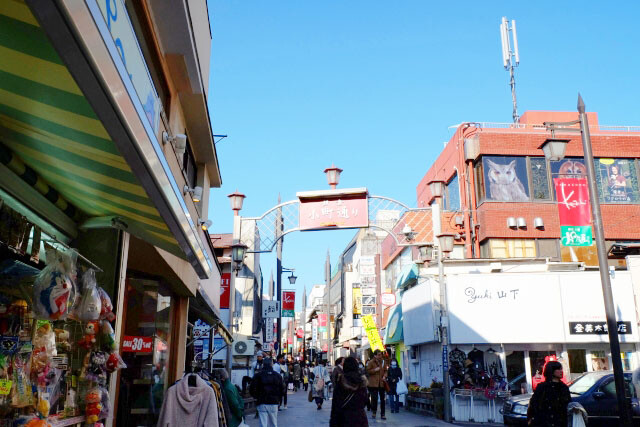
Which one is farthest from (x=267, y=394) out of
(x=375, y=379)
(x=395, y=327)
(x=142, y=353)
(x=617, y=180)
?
(x=617, y=180)

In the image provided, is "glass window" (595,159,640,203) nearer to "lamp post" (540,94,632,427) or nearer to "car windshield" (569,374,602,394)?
"car windshield" (569,374,602,394)

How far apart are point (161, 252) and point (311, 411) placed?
46.5ft

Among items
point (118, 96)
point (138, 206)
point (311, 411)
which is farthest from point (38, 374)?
point (311, 411)

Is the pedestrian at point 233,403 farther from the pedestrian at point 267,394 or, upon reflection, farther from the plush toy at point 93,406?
the plush toy at point 93,406

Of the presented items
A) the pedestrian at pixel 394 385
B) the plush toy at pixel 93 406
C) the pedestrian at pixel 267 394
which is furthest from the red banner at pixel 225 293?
the plush toy at pixel 93 406

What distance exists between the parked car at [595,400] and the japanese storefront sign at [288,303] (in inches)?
884

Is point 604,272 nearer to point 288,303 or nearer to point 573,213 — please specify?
point 573,213

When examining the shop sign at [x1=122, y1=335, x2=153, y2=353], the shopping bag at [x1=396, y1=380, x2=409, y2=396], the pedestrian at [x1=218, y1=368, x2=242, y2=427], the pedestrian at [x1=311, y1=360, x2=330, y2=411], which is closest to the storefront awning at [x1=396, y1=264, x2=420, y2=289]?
the shopping bag at [x1=396, y1=380, x2=409, y2=396]

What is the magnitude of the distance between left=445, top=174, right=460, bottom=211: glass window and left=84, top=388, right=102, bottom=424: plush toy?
78.9 feet

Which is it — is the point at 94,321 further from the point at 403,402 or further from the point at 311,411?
the point at 403,402

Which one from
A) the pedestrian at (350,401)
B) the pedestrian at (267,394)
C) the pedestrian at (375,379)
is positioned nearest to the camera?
the pedestrian at (350,401)

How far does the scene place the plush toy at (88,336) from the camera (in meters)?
5.47

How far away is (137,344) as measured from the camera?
9336mm

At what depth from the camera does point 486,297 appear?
20.6 metres
